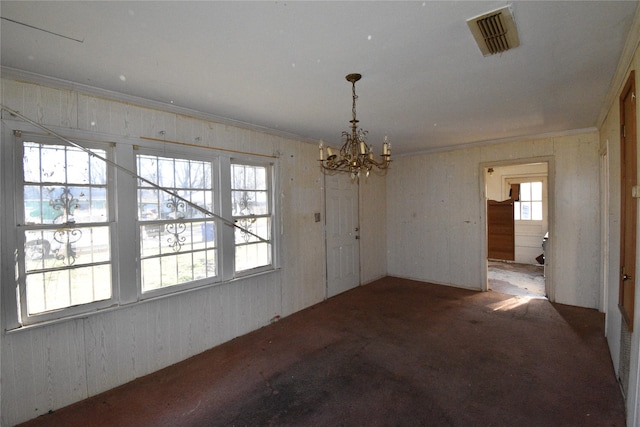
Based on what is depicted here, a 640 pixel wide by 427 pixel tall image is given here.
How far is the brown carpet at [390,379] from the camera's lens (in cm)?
210

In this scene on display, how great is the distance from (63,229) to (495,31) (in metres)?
3.37

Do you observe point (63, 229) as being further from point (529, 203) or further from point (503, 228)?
point (529, 203)

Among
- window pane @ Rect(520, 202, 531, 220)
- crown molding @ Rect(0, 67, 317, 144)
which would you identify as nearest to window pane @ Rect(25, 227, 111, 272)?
crown molding @ Rect(0, 67, 317, 144)

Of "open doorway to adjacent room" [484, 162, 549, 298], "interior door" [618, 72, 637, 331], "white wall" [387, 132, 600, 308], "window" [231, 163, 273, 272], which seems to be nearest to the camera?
"interior door" [618, 72, 637, 331]

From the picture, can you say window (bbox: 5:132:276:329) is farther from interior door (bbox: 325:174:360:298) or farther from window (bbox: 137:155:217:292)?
interior door (bbox: 325:174:360:298)

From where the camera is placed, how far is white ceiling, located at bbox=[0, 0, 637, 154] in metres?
1.53

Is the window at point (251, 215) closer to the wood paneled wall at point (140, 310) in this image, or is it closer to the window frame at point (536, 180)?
the wood paneled wall at point (140, 310)

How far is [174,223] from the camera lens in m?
2.93

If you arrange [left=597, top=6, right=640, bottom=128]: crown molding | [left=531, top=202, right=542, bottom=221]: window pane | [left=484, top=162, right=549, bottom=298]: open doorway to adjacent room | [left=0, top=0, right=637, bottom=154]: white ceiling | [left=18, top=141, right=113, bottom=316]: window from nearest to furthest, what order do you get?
1. [left=0, top=0, right=637, bottom=154]: white ceiling
2. [left=597, top=6, right=640, bottom=128]: crown molding
3. [left=18, top=141, right=113, bottom=316]: window
4. [left=484, top=162, right=549, bottom=298]: open doorway to adjacent room
5. [left=531, top=202, right=542, bottom=221]: window pane

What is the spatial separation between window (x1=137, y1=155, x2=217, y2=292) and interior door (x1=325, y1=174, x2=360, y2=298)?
2.02 meters

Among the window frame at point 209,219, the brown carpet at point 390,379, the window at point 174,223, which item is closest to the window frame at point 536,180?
the brown carpet at point 390,379

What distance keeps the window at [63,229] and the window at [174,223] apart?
304mm

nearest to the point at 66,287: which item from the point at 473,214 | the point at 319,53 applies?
the point at 319,53

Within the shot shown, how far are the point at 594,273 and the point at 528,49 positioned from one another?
3.73 m
